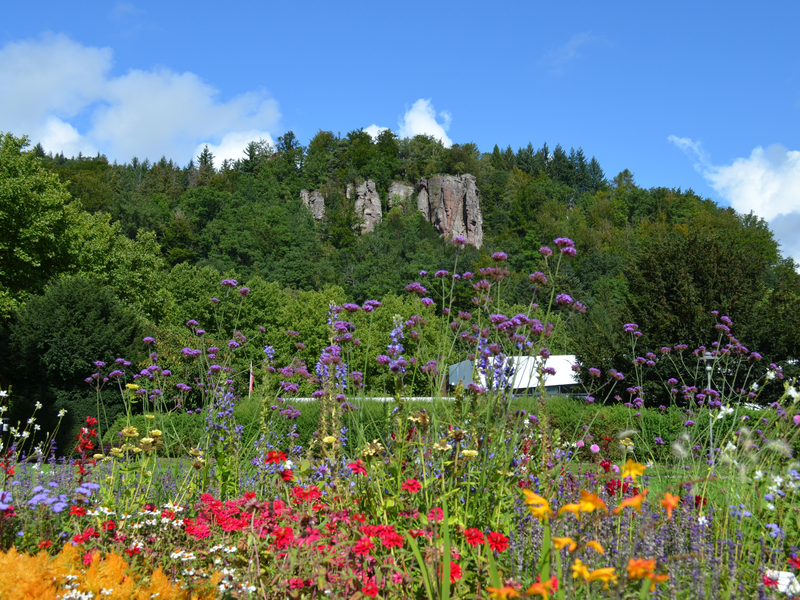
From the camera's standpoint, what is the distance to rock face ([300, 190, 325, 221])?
73.4 m

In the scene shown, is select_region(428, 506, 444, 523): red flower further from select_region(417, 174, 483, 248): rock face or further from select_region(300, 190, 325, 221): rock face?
select_region(417, 174, 483, 248): rock face

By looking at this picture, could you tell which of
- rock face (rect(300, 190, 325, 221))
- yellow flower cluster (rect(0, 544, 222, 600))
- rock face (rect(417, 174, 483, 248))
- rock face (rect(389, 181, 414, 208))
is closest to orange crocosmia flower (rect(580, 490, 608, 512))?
yellow flower cluster (rect(0, 544, 222, 600))

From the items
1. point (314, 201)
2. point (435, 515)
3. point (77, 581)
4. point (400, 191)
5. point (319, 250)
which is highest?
point (400, 191)

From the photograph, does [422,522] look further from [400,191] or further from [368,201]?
[400,191]

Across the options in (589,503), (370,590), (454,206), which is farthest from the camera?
(454,206)

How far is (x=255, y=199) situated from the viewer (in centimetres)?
6650

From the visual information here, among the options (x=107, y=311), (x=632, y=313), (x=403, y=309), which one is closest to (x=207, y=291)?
(x=403, y=309)

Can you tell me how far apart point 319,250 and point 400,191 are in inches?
1183

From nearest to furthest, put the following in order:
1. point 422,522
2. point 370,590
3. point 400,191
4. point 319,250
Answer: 1. point 370,590
2. point 422,522
3. point 319,250
4. point 400,191

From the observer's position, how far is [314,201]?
74812 mm

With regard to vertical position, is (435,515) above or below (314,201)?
below

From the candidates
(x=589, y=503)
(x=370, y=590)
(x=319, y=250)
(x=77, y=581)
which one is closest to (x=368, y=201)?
(x=319, y=250)

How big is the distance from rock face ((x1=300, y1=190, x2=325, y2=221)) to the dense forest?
1.12 m

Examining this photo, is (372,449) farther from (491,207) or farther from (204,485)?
(491,207)
